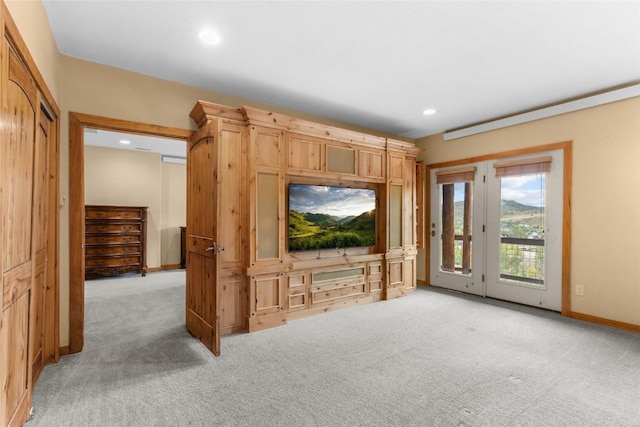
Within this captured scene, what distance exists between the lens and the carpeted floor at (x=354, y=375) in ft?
6.25

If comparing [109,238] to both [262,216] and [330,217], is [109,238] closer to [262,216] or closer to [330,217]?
[262,216]

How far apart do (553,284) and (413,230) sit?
6.42 ft

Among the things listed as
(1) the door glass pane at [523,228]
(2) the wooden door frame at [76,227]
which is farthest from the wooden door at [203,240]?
(1) the door glass pane at [523,228]

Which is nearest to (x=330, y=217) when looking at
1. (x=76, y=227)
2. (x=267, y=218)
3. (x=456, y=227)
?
(x=267, y=218)

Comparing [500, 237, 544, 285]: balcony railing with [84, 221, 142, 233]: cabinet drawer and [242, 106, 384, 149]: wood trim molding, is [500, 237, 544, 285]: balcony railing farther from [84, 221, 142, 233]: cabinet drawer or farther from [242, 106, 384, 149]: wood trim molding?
[84, 221, 142, 233]: cabinet drawer

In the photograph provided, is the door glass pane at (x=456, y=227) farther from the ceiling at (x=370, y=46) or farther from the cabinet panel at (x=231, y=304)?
the cabinet panel at (x=231, y=304)

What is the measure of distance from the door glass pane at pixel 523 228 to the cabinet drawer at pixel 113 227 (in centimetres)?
665

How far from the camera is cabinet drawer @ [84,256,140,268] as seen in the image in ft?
18.8

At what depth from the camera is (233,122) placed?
3.35 meters

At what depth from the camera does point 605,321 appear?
3.55m

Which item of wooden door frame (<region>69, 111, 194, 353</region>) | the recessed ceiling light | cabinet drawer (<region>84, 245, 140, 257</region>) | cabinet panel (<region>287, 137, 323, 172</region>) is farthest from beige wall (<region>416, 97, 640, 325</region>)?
cabinet drawer (<region>84, 245, 140, 257</region>)

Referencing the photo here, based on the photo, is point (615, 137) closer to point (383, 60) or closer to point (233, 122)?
point (383, 60)

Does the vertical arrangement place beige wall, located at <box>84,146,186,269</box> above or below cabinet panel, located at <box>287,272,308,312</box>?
above

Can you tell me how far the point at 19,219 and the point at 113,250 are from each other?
486 cm
